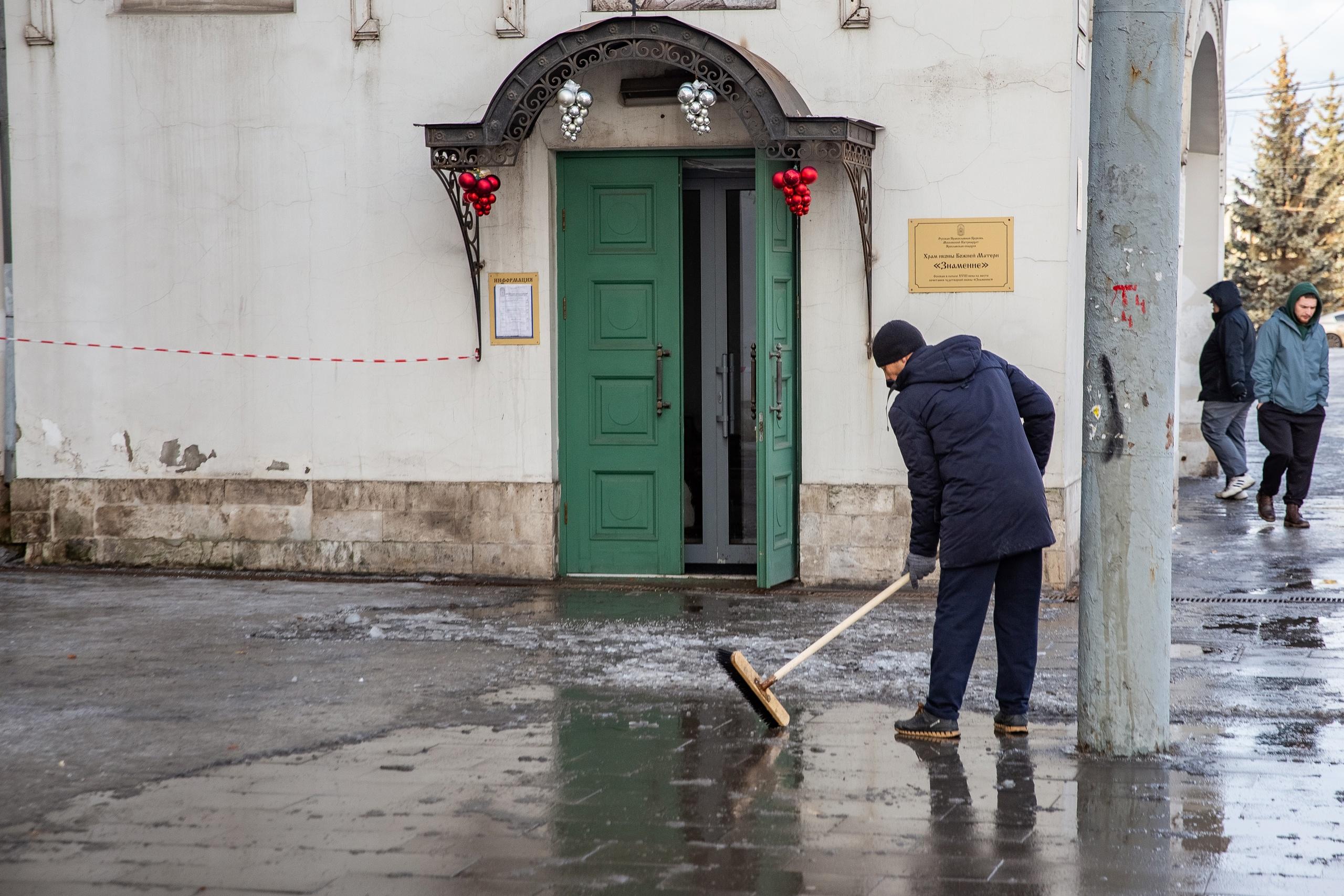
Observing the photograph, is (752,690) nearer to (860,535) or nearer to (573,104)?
(860,535)

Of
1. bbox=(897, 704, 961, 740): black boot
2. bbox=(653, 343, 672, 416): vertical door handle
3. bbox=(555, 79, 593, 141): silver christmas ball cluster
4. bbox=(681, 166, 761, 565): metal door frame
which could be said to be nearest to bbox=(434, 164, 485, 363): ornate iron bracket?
bbox=(555, 79, 593, 141): silver christmas ball cluster

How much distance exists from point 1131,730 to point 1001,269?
425 centimetres

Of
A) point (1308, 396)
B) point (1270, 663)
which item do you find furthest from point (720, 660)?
point (1308, 396)

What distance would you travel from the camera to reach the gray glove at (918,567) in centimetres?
589

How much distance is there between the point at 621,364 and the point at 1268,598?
4.14 metres

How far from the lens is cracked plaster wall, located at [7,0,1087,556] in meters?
9.25

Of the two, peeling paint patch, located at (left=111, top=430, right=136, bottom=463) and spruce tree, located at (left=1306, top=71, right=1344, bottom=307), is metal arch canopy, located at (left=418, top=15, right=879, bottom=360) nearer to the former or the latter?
peeling paint patch, located at (left=111, top=430, right=136, bottom=463)

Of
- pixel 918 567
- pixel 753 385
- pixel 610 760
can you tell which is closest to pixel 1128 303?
pixel 918 567

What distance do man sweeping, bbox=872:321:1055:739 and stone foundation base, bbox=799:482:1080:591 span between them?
Result: 3.35m

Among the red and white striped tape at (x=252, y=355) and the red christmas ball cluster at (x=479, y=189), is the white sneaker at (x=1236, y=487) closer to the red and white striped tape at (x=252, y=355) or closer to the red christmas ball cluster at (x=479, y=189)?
the red and white striped tape at (x=252, y=355)

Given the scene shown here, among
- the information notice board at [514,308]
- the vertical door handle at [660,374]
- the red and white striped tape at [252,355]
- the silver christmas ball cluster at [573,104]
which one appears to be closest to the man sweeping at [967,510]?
the silver christmas ball cluster at [573,104]

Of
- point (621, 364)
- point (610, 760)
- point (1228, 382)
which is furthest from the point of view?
point (1228, 382)

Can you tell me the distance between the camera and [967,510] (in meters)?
5.91

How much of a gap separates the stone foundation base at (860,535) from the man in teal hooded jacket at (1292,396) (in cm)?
354
